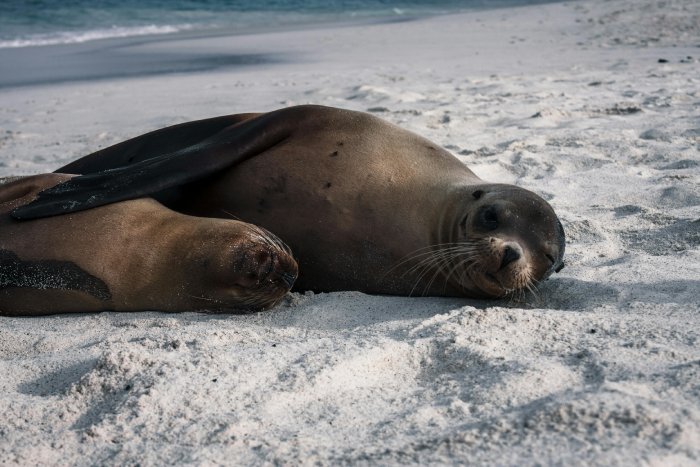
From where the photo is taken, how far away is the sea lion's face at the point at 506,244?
11.3 feet

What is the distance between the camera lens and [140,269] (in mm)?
3455

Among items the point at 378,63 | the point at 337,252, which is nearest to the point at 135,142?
the point at 337,252

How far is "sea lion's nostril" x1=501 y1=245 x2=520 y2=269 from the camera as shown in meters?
3.41

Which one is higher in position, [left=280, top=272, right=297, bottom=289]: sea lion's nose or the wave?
[left=280, top=272, right=297, bottom=289]: sea lion's nose

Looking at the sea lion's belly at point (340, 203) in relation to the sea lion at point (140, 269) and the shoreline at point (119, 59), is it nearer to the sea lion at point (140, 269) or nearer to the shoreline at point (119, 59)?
the sea lion at point (140, 269)

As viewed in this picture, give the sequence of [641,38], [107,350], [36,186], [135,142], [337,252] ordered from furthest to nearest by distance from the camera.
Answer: [641,38], [135,142], [36,186], [337,252], [107,350]

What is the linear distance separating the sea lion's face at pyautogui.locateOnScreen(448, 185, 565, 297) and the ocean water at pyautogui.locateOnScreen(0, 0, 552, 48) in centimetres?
1353

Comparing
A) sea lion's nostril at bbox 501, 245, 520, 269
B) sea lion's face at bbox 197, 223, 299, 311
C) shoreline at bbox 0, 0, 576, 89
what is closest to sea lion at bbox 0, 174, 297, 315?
sea lion's face at bbox 197, 223, 299, 311

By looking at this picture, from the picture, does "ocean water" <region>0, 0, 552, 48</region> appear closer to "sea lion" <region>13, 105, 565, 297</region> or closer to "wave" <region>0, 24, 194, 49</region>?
"wave" <region>0, 24, 194, 49</region>

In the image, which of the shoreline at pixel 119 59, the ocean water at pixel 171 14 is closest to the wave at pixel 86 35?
the ocean water at pixel 171 14

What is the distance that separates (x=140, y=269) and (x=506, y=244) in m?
1.46

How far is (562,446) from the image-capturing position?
199 cm

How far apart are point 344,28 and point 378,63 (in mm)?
5908

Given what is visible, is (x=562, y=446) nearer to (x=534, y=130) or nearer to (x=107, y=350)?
(x=107, y=350)
